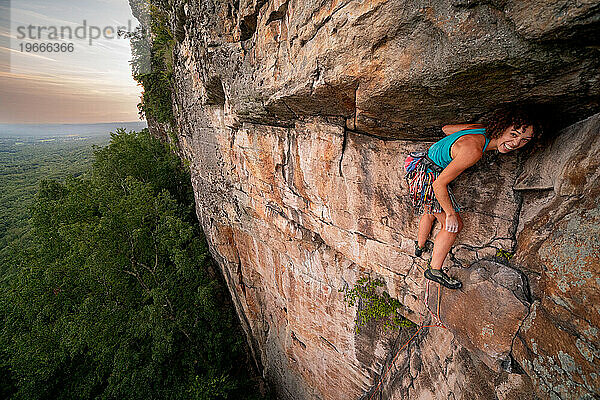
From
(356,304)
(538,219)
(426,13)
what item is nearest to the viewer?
(426,13)

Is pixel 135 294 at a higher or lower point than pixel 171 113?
lower

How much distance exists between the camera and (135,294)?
8.97 meters

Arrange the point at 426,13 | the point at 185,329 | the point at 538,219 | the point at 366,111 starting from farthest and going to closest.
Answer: the point at 185,329, the point at 366,111, the point at 538,219, the point at 426,13

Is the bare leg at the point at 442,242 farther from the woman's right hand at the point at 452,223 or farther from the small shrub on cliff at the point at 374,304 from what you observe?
the small shrub on cliff at the point at 374,304

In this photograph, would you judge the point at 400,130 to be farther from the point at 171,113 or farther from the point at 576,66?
the point at 171,113

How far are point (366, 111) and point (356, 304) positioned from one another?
11.3 feet

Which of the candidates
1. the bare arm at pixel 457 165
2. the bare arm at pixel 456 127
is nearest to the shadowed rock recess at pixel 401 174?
the bare arm at pixel 456 127

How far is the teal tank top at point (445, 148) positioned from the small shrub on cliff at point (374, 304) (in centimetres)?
233

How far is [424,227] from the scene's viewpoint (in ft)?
10.5

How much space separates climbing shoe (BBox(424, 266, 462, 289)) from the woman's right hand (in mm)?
560

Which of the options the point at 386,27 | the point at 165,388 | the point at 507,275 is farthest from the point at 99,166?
the point at 507,275

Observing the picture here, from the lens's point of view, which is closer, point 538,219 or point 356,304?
point 538,219

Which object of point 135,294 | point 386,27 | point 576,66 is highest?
point 386,27

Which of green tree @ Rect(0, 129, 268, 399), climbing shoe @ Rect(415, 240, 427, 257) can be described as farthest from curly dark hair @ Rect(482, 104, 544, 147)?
green tree @ Rect(0, 129, 268, 399)
